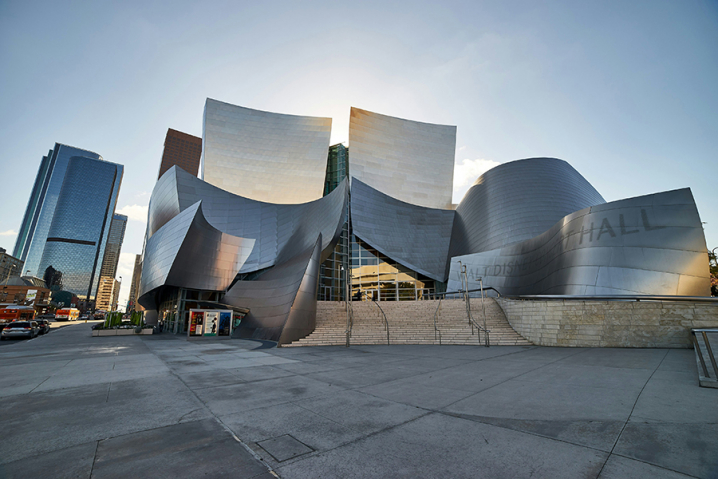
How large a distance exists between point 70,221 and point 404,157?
652 feet

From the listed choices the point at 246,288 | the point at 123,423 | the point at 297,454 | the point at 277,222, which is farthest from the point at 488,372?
the point at 277,222

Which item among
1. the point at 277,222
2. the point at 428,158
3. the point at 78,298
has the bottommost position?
the point at 78,298

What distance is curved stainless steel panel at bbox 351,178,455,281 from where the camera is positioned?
32688 mm

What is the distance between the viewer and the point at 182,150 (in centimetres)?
14238

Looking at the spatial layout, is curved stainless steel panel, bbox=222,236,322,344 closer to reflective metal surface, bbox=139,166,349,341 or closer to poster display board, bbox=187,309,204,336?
reflective metal surface, bbox=139,166,349,341

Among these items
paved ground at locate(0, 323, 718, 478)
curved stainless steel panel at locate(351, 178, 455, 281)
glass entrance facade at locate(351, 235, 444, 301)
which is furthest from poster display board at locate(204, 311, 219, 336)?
curved stainless steel panel at locate(351, 178, 455, 281)

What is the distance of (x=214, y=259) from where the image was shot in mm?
27203

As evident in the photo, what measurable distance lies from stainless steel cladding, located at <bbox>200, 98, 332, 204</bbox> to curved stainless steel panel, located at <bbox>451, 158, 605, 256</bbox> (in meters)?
22.0

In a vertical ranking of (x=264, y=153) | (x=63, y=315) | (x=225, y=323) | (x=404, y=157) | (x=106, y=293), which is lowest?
(x=63, y=315)

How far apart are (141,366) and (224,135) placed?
42561 millimetres

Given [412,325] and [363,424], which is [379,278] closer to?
[412,325]

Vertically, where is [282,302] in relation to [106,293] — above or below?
below

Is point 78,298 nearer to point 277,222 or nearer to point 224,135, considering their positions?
point 224,135

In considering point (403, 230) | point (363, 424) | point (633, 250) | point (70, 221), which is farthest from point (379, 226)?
point (70, 221)
